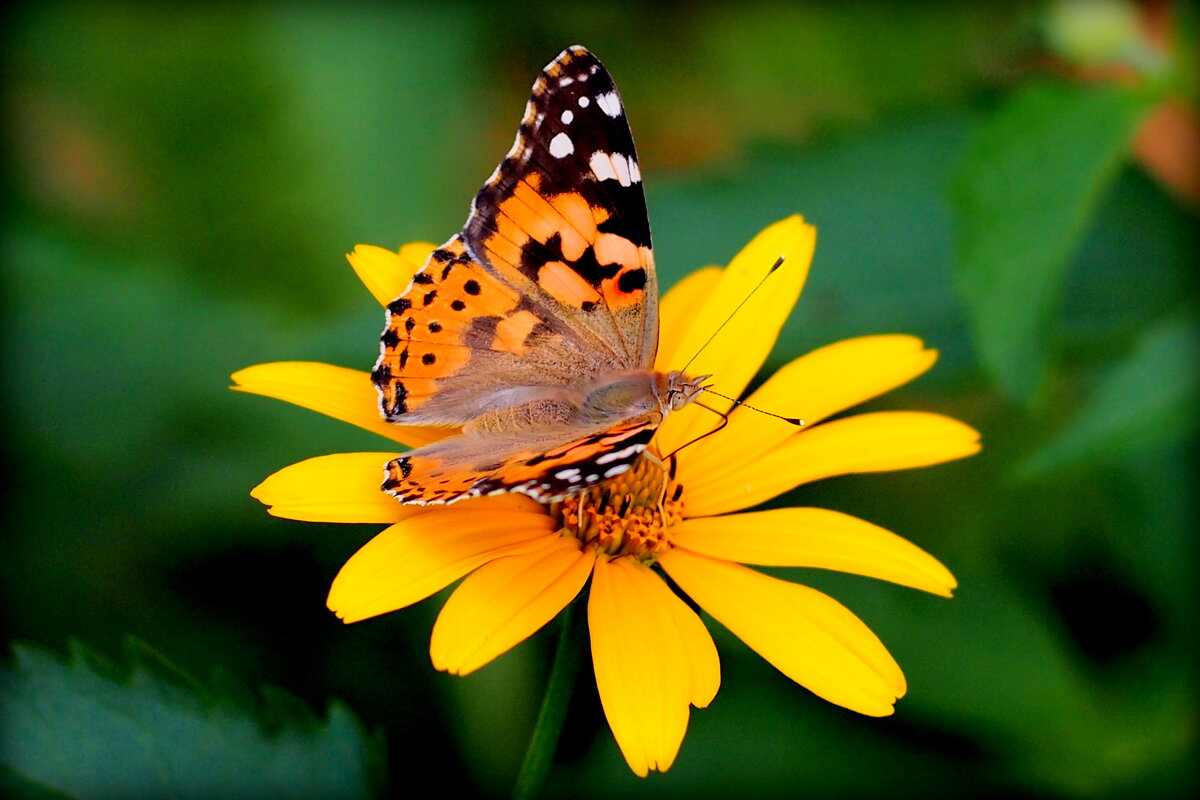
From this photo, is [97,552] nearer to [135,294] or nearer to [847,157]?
[135,294]

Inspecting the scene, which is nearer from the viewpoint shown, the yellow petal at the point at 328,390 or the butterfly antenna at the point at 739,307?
the yellow petal at the point at 328,390

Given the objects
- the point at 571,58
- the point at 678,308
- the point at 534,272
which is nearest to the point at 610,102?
the point at 571,58

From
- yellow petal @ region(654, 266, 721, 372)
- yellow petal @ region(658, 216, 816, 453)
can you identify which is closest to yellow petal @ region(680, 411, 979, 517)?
yellow petal @ region(658, 216, 816, 453)

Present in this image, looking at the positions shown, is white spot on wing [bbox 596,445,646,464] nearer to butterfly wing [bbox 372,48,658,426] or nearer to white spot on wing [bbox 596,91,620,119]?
A: butterfly wing [bbox 372,48,658,426]

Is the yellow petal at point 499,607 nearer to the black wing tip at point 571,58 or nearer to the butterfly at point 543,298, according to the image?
the butterfly at point 543,298

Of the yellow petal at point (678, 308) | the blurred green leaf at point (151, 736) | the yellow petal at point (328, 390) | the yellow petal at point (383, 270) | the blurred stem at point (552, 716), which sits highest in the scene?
the yellow petal at point (678, 308)

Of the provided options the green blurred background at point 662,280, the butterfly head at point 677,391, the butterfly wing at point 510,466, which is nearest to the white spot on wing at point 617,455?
the butterfly wing at point 510,466

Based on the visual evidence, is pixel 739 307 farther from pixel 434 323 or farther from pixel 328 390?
pixel 328 390
